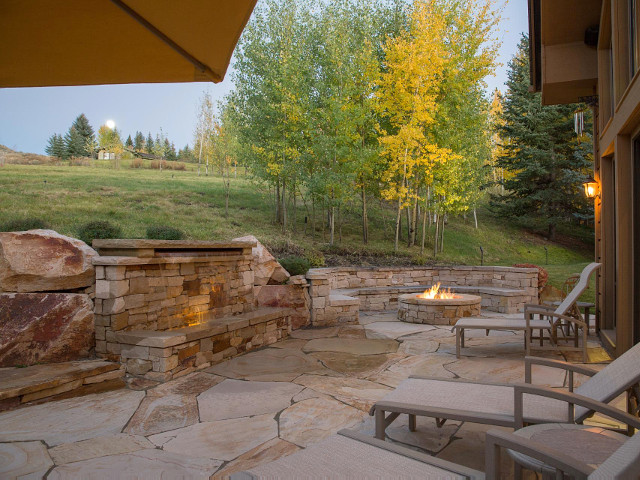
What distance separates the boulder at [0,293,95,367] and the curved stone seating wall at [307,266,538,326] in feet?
14.5

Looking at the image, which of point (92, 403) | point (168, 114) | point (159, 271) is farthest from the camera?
point (168, 114)

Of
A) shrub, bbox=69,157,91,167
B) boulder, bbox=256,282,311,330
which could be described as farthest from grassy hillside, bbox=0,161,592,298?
boulder, bbox=256,282,311,330

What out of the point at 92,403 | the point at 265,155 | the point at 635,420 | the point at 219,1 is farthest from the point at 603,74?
the point at 265,155

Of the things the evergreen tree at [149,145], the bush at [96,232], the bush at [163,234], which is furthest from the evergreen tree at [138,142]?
the bush at [96,232]

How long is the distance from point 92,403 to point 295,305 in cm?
389

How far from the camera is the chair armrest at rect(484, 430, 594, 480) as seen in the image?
4.59ft

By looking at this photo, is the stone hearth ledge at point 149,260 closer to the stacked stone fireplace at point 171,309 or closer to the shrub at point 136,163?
the stacked stone fireplace at point 171,309

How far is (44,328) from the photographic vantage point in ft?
14.5

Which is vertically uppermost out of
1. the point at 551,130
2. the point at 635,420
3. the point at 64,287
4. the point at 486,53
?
the point at 486,53

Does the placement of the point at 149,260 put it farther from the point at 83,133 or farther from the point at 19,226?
the point at 83,133

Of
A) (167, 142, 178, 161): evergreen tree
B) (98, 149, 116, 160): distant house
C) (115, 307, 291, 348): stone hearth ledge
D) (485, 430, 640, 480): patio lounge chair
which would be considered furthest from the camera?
(167, 142, 178, 161): evergreen tree

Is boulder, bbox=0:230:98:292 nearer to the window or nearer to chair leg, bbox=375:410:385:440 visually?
chair leg, bbox=375:410:385:440

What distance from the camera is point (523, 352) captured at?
5.44 metres

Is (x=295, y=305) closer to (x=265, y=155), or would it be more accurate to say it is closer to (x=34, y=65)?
(x=34, y=65)
